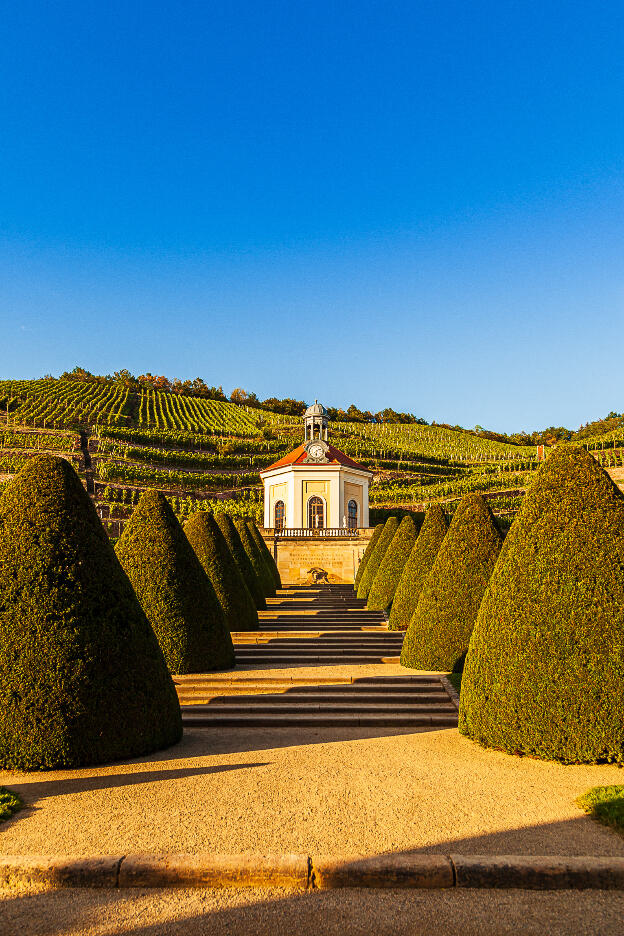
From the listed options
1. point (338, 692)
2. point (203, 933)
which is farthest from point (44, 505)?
point (338, 692)

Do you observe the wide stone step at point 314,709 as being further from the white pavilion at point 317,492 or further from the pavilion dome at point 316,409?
the pavilion dome at point 316,409

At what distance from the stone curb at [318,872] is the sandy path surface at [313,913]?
73mm

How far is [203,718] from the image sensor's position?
9.06m

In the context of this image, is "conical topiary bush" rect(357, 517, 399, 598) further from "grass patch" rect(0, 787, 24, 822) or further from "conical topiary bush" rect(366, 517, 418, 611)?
"grass patch" rect(0, 787, 24, 822)

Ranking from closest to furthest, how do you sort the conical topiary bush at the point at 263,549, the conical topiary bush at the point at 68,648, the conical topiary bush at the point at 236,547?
1. the conical topiary bush at the point at 68,648
2. the conical topiary bush at the point at 236,547
3. the conical topiary bush at the point at 263,549

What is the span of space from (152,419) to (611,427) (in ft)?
211

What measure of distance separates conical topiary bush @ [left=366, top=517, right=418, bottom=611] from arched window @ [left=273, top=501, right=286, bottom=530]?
25386 mm

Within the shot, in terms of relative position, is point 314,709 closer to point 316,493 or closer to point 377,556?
point 377,556

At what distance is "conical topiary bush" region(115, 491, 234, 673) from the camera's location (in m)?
10.9

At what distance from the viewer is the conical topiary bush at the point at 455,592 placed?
11227mm

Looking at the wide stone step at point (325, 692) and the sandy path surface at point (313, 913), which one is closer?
the sandy path surface at point (313, 913)

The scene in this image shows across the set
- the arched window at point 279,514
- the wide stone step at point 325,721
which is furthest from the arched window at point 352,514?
the wide stone step at point 325,721

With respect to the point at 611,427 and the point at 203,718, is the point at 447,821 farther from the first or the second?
the point at 611,427

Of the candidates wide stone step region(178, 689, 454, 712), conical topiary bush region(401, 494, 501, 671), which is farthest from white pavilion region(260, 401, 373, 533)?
wide stone step region(178, 689, 454, 712)
